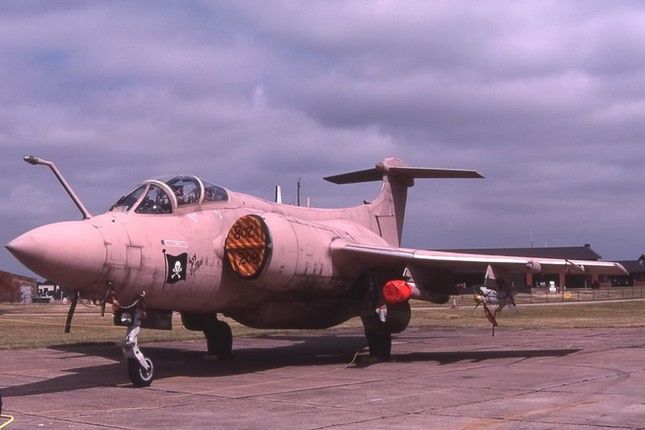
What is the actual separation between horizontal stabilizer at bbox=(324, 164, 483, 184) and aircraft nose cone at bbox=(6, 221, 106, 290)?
12129 millimetres

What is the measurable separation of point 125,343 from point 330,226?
657 centimetres

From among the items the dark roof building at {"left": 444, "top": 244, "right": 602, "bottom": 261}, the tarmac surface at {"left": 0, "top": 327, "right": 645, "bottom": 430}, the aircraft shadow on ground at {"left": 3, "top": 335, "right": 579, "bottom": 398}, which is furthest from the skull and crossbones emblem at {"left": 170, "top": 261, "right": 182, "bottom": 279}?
the dark roof building at {"left": 444, "top": 244, "right": 602, "bottom": 261}

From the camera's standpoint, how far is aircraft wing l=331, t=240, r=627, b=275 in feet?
53.0

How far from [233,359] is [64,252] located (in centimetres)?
702

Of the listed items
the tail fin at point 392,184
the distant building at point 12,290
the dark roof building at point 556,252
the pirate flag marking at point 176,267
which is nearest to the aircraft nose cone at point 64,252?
the pirate flag marking at point 176,267

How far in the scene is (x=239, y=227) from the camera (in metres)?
14.3

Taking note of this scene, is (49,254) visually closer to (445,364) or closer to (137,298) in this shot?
(137,298)

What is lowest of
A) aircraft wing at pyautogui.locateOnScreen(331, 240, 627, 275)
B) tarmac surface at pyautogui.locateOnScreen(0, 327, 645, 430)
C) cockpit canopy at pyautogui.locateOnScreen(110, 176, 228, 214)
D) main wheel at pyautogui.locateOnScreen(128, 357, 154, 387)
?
tarmac surface at pyautogui.locateOnScreen(0, 327, 645, 430)

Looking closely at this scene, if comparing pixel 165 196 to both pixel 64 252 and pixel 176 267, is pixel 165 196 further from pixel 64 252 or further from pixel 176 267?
pixel 64 252

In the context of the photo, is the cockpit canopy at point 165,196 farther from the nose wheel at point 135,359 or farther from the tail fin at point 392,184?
the tail fin at point 392,184

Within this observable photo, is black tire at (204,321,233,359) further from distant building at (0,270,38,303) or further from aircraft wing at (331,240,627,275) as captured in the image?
distant building at (0,270,38,303)

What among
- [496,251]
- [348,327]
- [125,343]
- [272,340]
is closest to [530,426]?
[125,343]

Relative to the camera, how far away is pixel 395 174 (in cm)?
2295

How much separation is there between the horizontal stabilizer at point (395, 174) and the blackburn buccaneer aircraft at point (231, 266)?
3.26 m
